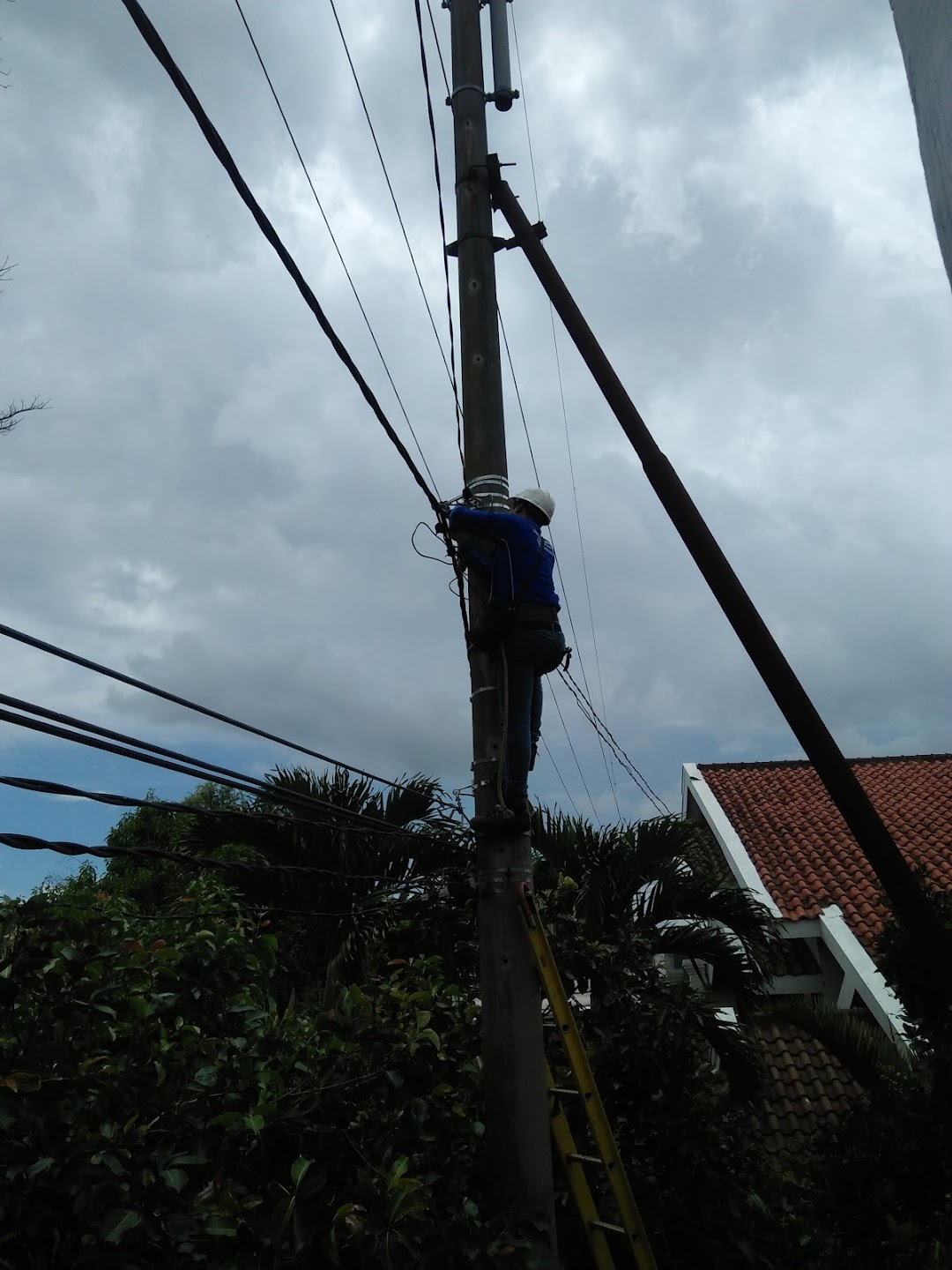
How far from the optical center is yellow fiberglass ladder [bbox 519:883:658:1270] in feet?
12.3

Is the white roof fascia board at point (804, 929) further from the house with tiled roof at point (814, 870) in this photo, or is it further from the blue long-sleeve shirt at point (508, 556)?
the blue long-sleeve shirt at point (508, 556)

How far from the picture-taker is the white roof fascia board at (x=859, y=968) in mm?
9784

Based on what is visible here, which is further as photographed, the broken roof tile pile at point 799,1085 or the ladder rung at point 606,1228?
the broken roof tile pile at point 799,1085

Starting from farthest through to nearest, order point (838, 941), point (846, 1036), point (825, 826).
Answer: point (825, 826), point (838, 941), point (846, 1036)

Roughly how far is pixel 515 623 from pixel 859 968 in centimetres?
801

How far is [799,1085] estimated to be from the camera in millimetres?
10711

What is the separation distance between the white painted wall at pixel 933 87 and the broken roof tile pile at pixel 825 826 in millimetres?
8319

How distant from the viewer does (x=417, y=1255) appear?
10.0 ft

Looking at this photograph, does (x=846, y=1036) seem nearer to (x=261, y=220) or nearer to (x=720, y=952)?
(x=720, y=952)

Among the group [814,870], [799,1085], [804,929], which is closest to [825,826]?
[814,870]

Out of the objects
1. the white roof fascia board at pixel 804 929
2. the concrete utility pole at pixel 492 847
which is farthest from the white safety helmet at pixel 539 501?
the white roof fascia board at pixel 804 929

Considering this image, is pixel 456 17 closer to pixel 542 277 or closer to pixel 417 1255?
pixel 542 277

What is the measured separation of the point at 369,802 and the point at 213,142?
4860 mm

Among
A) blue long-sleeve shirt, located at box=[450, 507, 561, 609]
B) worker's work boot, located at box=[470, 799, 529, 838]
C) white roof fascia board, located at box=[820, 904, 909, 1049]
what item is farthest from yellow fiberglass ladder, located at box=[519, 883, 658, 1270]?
white roof fascia board, located at box=[820, 904, 909, 1049]
